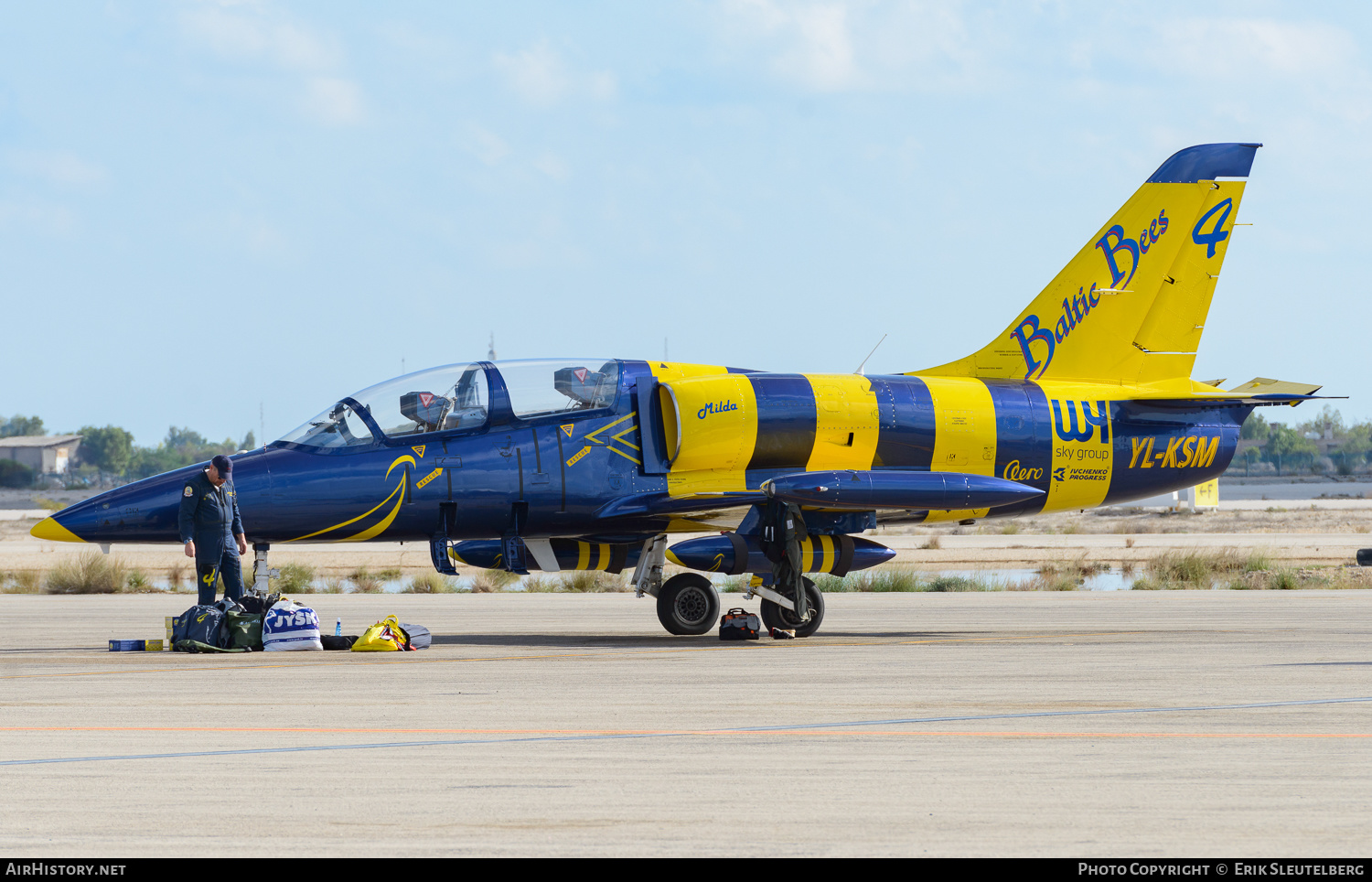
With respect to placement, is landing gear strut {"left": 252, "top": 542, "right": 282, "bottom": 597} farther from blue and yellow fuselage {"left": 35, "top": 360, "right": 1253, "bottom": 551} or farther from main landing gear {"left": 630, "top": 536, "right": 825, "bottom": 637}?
main landing gear {"left": 630, "top": 536, "right": 825, "bottom": 637}

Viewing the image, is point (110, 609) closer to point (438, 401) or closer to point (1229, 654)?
point (438, 401)

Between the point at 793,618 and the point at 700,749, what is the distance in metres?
8.33

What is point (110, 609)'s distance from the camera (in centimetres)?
2311

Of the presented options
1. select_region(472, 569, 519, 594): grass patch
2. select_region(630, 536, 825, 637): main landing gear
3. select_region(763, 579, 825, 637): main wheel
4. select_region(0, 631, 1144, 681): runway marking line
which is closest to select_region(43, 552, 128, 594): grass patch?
select_region(472, 569, 519, 594): grass patch

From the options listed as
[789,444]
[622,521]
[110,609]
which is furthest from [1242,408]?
[110,609]

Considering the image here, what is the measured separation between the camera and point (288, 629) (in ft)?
49.3

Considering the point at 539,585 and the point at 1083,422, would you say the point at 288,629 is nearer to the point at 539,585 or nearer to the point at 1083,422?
the point at 1083,422

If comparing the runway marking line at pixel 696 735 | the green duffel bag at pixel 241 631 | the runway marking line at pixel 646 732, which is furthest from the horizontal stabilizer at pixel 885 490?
the runway marking line at pixel 646 732

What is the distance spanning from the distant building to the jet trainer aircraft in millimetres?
174888

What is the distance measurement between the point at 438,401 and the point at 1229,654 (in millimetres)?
8622

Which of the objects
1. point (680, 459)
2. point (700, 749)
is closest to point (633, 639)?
point (680, 459)

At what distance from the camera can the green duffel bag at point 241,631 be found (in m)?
14.8

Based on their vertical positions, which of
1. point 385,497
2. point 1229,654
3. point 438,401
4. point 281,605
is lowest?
point 1229,654

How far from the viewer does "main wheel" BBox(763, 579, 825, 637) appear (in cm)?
1669
